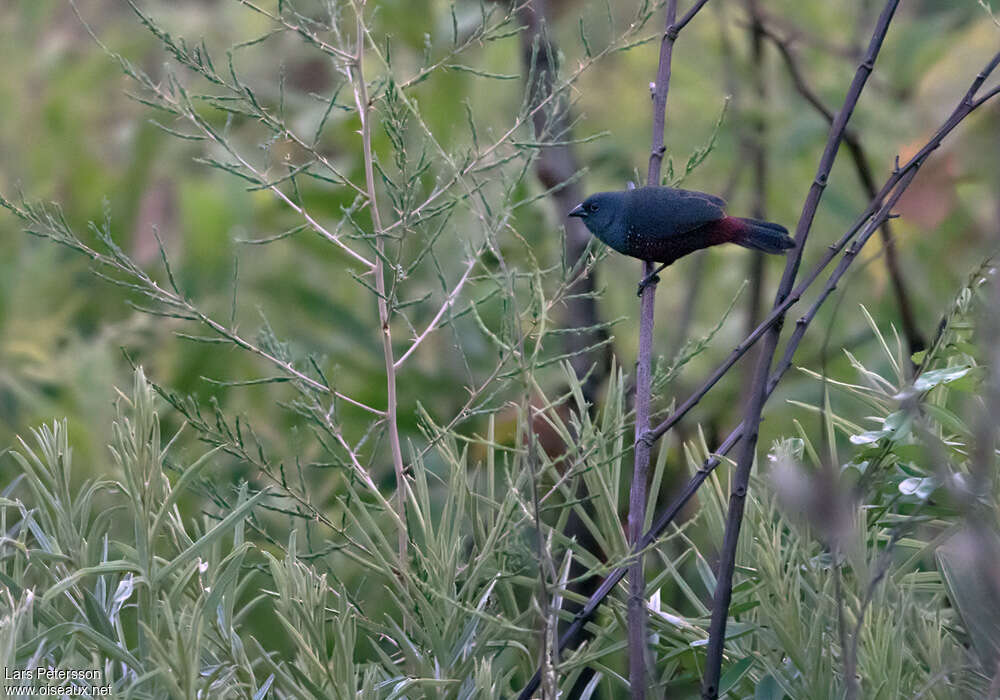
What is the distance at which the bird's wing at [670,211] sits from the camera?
0.66 metres

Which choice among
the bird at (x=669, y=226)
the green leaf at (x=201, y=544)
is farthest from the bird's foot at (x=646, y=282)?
the green leaf at (x=201, y=544)

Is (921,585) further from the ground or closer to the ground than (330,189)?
closer to the ground

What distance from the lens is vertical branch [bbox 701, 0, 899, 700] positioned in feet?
1.55

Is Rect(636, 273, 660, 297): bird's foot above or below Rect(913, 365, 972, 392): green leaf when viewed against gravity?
above

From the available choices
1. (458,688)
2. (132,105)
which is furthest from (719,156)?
(132,105)

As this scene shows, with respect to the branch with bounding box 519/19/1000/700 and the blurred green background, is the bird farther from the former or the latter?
the blurred green background

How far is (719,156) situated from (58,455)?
1.34 meters

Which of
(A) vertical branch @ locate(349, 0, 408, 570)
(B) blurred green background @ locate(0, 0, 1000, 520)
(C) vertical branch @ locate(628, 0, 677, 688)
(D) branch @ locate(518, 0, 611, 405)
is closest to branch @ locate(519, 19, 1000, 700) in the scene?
(C) vertical branch @ locate(628, 0, 677, 688)

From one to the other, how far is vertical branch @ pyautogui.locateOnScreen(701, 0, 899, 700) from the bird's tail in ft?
0.66

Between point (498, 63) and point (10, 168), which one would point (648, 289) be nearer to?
point (498, 63)

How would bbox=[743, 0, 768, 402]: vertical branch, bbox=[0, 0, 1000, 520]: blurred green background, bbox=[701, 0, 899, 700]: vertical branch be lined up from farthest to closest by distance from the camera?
bbox=[0, 0, 1000, 520]: blurred green background < bbox=[743, 0, 768, 402]: vertical branch < bbox=[701, 0, 899, 700]: vertical branch

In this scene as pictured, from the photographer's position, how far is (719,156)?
169cm

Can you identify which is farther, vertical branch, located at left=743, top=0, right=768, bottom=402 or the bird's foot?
vertical branch, located at left=743, top=0, right=768, bottom=402

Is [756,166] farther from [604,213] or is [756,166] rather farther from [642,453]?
[642,453]
